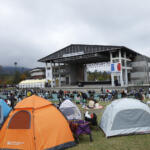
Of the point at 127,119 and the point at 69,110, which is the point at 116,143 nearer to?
the point at 127,119

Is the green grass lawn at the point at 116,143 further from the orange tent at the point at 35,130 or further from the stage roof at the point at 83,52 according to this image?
the stage roof at the point at 83,52

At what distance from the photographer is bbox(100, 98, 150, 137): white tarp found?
5.79m

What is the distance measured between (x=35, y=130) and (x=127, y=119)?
332cm

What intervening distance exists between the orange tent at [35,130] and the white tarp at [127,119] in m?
1.62

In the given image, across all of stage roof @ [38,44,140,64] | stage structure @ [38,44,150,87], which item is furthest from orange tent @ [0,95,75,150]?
stage roof @ [38,44,140,64]

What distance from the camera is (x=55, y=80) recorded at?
128ft

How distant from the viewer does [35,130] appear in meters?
4.77

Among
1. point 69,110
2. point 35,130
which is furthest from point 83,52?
point 35,130

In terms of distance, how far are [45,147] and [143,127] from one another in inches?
146

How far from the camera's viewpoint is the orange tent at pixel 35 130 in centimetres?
471

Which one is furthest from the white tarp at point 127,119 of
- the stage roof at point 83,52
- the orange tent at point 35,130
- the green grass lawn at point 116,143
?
the stage roof at point 83,52

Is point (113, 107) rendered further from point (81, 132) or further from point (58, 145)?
point (58, 145)

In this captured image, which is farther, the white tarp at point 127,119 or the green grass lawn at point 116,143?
the white tarp at point 127,119

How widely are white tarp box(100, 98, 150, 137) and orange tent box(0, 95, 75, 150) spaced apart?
162 centimetres
